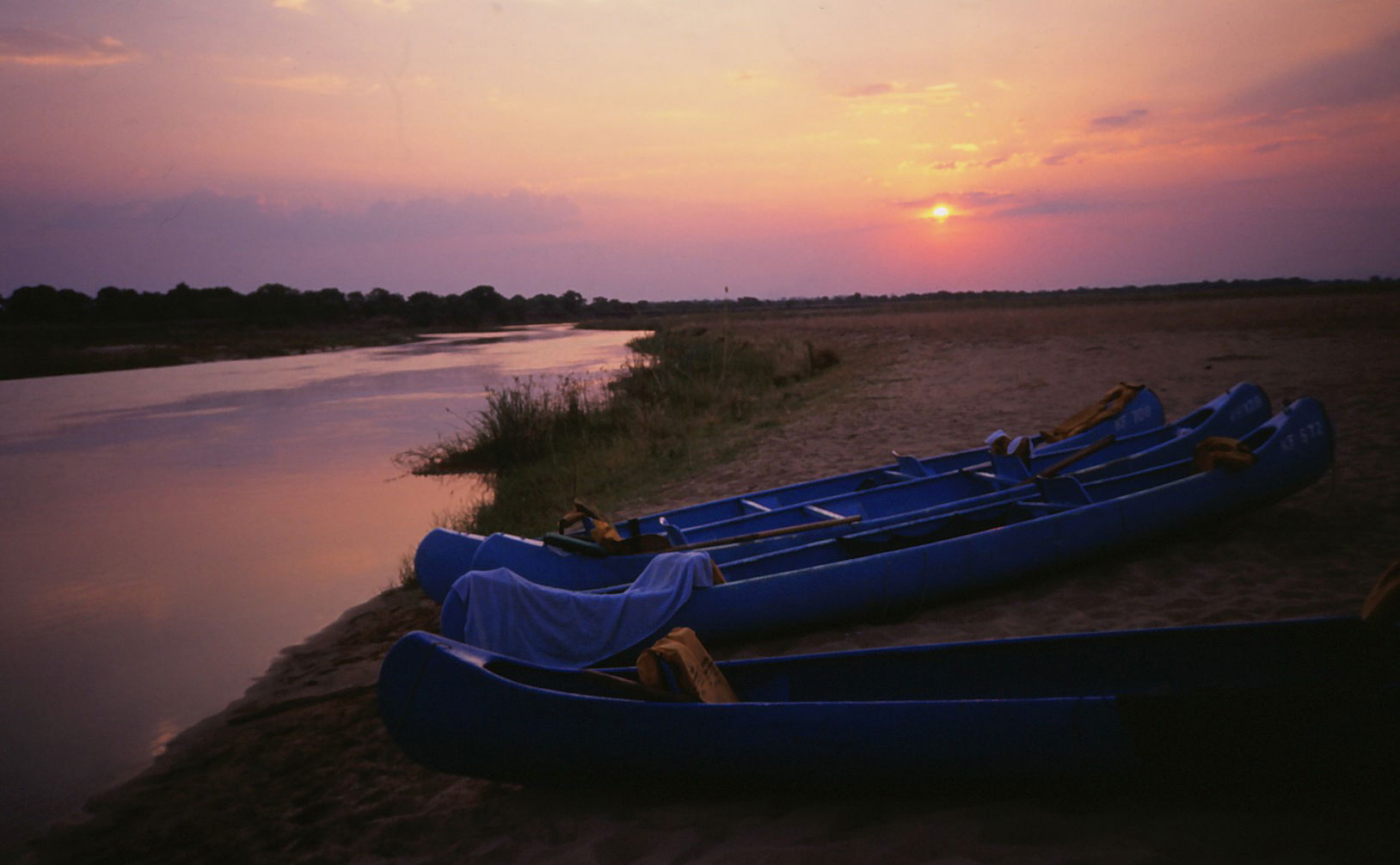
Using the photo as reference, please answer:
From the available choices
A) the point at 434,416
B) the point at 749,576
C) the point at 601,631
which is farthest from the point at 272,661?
the point at 434,416

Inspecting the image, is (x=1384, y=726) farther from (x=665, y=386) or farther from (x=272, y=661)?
(x=665, y=386)

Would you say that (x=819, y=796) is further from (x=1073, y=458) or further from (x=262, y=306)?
(x=262, y=306)

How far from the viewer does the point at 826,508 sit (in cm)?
716

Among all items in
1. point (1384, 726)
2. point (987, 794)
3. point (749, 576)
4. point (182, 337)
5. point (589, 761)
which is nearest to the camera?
point (1384, 726)

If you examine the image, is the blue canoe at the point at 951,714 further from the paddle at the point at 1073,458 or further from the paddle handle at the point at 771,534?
the paddle at the point at 1073,458

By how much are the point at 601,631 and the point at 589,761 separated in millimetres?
1429

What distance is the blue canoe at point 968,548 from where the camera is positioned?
537 centimetres

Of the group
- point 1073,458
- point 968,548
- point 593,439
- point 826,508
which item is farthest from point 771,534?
point 593,439

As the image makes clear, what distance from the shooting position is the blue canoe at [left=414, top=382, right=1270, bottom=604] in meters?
6.11

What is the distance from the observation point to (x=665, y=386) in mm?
18875

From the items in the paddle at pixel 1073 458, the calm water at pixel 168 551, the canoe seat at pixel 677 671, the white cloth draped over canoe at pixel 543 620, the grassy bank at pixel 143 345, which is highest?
the grassy bank at pixel 143 345

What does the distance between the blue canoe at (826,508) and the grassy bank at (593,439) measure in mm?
3334

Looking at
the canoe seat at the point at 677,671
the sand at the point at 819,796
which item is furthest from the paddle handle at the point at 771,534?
the canoe seat at the point at 677,671

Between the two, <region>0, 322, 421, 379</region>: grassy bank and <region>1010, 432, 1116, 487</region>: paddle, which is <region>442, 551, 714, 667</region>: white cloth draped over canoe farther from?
<region>0, 322, 421, 379</region>: grassy bank
